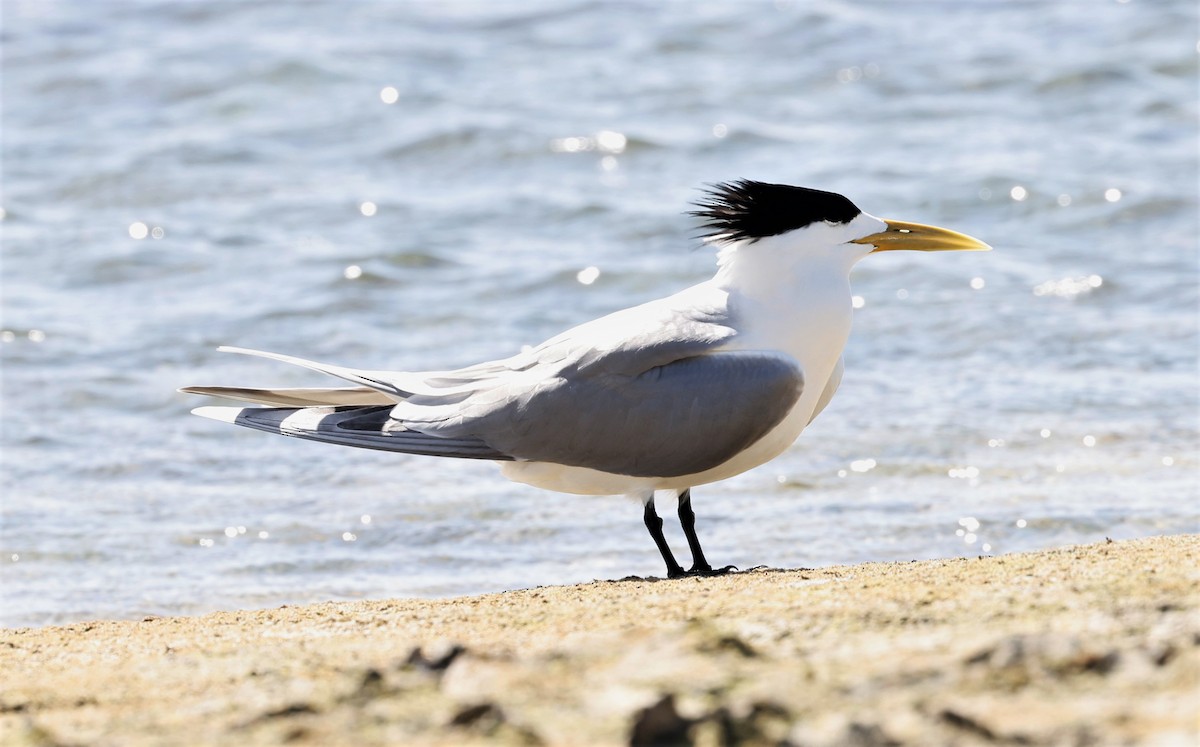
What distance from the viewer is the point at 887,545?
6422mm

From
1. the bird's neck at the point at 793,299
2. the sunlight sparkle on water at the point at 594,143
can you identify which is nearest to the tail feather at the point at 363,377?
the bird's neck at the point at 793,299

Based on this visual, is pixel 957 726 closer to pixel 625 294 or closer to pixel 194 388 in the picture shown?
pixel 194 388

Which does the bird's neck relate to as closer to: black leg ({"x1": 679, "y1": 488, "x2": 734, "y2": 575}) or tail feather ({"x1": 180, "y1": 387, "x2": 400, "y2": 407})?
black leg ({"x1": 679, "y1": 488, "x2": 734, "y2": 575})

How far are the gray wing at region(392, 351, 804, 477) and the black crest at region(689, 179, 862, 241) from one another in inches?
18.0

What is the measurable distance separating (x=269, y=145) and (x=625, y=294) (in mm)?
4375

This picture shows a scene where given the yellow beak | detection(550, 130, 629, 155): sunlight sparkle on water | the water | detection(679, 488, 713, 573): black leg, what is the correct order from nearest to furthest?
1. detection(679, 488, 713, 573): black leg
2. the yellow beak
3. the water
4. detection(550, 130, 629, 155): sunlight sparkle on water

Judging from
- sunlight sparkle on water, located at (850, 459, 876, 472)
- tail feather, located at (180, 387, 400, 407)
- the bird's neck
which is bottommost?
sunlight sparkle on water, located at (850, 459, 876, 472)

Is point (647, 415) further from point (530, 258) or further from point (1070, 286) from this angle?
point (530, 258)

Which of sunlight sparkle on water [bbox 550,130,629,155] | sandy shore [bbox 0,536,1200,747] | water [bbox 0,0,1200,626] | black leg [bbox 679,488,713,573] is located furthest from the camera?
sunlight sparkle on water [bbox 550,130,629,155]

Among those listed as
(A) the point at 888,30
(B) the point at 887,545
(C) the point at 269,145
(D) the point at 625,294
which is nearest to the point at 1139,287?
(D) the point at 625,294

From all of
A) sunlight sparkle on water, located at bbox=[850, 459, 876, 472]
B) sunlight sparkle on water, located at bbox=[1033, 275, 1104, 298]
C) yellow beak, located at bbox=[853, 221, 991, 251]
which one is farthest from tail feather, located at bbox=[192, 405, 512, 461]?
sunlight sparkle on water, located at bbox=[1033, 275, 1104, 298]

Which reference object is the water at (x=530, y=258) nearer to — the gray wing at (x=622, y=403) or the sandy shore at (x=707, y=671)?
the gray wing at (x=622, y=403)

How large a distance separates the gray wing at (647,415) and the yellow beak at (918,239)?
66cm

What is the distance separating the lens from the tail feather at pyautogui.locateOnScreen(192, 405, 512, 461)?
538 centimetres
